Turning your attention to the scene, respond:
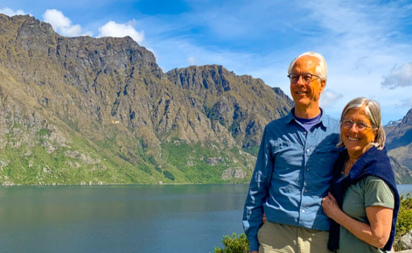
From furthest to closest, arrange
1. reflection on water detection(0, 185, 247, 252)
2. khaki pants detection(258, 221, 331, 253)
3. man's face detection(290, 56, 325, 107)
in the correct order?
reflection on water detection(0, 185, 247, 252), man's face detection(290, 56, 325, 107), khaki pants detection(258, 221, 331, 253)

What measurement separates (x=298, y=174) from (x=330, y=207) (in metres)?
0.53

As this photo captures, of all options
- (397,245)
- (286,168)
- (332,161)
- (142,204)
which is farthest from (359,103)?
(142,204)

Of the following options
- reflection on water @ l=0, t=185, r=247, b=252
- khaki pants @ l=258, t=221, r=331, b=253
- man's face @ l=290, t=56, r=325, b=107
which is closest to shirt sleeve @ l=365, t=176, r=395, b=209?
khaki pants @ l=258, t=221, r=331, b=253

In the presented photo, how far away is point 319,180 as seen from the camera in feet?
15.6

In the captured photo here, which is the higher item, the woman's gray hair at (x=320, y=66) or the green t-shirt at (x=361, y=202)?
the woman's gray hair at (x=320, y=66)

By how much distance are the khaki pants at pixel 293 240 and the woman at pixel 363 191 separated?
0.14 m

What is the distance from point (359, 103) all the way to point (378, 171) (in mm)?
813

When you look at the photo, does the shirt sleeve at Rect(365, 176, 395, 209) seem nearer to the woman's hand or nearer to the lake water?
the woman's hand

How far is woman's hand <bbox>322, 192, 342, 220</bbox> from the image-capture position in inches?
174

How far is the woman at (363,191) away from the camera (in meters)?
4.09

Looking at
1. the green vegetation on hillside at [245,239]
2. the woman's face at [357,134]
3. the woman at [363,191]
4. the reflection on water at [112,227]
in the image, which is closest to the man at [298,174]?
the woman at [363,191]

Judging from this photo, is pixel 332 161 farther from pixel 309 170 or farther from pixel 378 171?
pixel 378 171

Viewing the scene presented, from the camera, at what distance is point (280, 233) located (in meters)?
4.75

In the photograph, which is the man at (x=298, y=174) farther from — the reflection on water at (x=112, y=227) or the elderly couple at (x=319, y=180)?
the reflection on water at (x=112, y=227)
